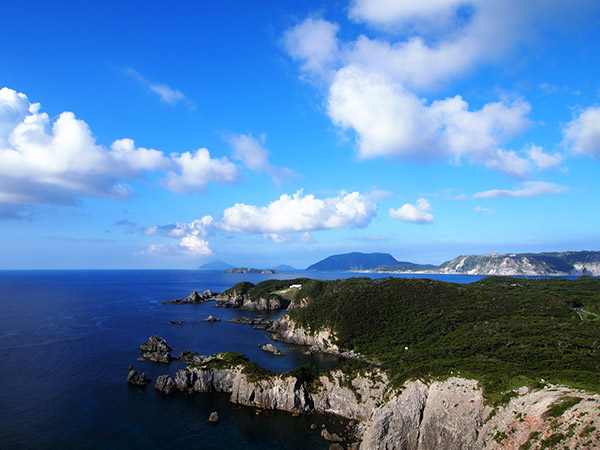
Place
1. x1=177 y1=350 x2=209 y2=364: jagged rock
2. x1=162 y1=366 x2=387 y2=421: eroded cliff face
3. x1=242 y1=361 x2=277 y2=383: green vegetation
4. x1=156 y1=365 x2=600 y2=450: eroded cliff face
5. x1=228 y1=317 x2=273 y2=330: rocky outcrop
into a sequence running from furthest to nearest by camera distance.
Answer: x1=228 y1=317 x2=273 y2=330: rocky outcrop
x1=177 y1=350 x2=209 y2=364: jagged rock
x1=242 y1=361 x2=277 y2=383: green vegetation
x1=162 y1=366 x2=387 y2=421: eroded cliff face
x1=156 y1=365 x2=600 y2=450: eroded cliff face

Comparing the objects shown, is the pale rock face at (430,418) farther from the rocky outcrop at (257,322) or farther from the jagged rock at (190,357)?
the rocky outcrop at (257,322)

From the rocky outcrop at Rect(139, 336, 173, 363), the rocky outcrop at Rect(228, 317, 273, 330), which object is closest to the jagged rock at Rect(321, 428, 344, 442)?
the rocky outcrop at Rect(139, 336, 173, 363)

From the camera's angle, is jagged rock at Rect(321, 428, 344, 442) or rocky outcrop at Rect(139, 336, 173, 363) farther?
rocky outcrop at Rect(139, 336, 173, 363)

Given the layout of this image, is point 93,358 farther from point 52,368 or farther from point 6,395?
point 6,395

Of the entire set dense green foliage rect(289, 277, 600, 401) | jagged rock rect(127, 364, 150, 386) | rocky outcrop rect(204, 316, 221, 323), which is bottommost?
rocky outcrop rect(204, 316, 221, 323)

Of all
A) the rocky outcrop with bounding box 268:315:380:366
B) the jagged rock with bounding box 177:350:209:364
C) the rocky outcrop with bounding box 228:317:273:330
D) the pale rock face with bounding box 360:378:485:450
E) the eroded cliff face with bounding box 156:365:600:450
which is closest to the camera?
the eroded cliff face with bounding box 156:365:600:450

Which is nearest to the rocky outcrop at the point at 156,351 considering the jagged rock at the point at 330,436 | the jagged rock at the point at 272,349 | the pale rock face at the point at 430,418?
the jagged rock at the point at 272,349

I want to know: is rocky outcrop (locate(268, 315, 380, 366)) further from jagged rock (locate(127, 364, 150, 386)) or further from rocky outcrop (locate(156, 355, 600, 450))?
jagged rock (locate(127, 364, 150, 386))
